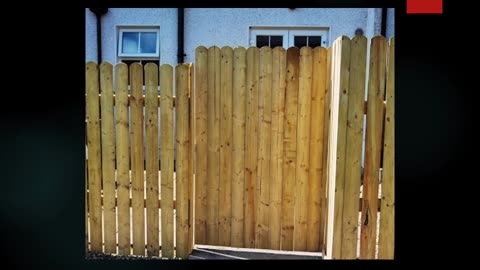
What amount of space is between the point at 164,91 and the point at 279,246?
177cm

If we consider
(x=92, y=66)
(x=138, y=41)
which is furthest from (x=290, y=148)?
(x=138, y=41)

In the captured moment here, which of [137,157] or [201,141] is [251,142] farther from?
[137,157]

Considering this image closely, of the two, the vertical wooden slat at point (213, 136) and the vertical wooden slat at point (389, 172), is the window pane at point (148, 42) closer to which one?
the vertical wooden slat at point (213, 136)

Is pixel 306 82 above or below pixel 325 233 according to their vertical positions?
above

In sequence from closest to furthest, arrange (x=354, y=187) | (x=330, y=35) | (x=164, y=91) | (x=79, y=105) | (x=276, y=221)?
(x=79, y=105)
(x=354, y=187)
(x=164, y=91)
(x=276, y=221)
(x=330, y=35)

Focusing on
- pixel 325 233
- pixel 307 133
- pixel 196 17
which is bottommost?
pixel 325 233

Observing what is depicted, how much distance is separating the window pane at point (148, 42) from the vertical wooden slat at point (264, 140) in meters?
4.18

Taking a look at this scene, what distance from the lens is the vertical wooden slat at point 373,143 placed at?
2314 mm

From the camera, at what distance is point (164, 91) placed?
8.80 feet

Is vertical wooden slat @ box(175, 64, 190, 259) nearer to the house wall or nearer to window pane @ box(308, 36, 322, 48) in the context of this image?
the house wall

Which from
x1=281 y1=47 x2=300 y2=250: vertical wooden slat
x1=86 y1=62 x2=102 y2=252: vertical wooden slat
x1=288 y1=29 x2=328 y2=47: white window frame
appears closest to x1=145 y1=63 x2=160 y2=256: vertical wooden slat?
x1=86 y1=62 x2=102 y2=252: vertical wooden slat

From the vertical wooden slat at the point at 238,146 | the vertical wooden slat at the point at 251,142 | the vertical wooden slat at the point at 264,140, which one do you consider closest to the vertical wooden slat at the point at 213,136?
the vertical wooden slat at the point at 238,146

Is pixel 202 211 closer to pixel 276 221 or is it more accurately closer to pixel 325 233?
pixel 276 221

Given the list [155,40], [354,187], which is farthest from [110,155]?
[155,40]
